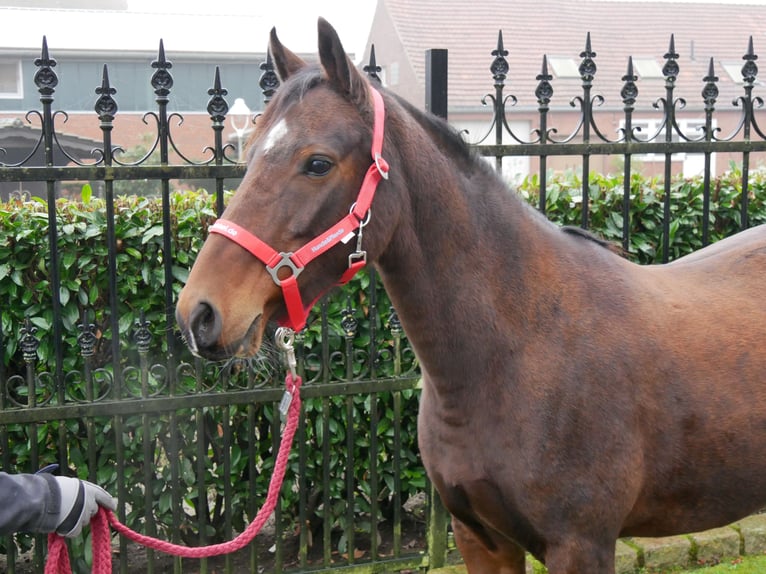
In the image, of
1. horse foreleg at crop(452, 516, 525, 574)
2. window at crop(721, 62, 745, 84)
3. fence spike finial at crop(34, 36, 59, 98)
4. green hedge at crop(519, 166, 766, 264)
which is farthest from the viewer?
window at crop(721, 62, 745, 84)

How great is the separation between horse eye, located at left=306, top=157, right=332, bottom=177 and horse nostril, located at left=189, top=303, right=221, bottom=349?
0.46 m

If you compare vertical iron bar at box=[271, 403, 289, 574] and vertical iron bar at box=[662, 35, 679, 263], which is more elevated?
vertical iron bar at box=[662, 35, 679, 263]

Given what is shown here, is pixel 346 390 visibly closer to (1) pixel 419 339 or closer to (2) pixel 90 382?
(2) pixel 90 382

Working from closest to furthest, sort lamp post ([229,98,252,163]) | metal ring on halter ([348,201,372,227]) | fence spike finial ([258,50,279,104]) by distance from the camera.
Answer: metal ring on halter ([348,201,372,227]), fence spike finial ([258,50,279,104]), lamp post ([229,98,252,163])

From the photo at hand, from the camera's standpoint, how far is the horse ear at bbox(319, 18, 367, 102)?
6.73ft

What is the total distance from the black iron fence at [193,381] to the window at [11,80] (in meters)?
22.5

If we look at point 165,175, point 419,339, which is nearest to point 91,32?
point 165,175

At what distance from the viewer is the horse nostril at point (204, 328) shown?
1842 millimetres

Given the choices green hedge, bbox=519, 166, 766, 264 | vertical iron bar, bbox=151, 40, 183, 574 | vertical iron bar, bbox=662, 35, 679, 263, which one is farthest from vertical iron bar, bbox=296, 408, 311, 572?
vertical iron bar, bbox=662, 35, 679, 263

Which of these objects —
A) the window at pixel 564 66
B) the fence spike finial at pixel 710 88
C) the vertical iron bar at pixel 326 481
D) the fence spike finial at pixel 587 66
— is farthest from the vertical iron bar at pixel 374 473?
the window at pixel 564 66

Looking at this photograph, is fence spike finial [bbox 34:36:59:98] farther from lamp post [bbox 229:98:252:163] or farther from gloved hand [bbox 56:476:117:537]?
gloved hand [bbox 56:476:117:537]

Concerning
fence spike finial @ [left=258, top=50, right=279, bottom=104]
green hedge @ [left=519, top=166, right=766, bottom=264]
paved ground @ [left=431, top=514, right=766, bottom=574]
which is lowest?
paved ground @ [left=431, top=514, right=766, bottom=574]

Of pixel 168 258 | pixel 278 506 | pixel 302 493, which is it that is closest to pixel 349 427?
pixel 302 493

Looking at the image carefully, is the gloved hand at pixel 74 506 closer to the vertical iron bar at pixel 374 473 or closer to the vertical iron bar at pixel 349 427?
the vertical iron bar at pixel 349 427
